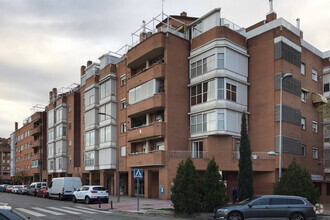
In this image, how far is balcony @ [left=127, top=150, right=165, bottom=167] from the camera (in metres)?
30.0

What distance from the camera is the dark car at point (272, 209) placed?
1584 centimetres

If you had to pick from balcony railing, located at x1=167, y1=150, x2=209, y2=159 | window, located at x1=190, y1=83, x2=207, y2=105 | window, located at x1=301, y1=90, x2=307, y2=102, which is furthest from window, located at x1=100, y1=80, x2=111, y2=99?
window, located at x1=301, y1=90, x2=307, y2=102

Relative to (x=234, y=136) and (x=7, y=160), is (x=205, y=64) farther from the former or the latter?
(x=7, y=160)

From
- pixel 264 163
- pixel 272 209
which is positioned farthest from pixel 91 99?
pixel 272 209

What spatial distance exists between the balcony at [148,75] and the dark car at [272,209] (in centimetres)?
1813

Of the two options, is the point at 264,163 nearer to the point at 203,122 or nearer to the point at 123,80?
the point at 203,122

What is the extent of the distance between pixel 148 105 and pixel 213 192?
15.6 meters

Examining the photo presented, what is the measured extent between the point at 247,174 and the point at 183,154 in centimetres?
863

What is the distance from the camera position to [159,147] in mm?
34031

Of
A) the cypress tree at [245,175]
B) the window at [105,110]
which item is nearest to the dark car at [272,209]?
the cypress tree at [245,175]

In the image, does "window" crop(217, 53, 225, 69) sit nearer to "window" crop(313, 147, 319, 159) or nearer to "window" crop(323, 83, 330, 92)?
"window" crop(313, 147, 319, 159)

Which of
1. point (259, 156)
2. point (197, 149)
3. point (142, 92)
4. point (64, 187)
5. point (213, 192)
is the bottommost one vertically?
point (64, 187)

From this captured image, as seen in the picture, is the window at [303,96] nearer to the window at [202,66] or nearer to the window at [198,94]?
the window at [202,66]

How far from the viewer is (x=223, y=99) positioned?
3047cm
